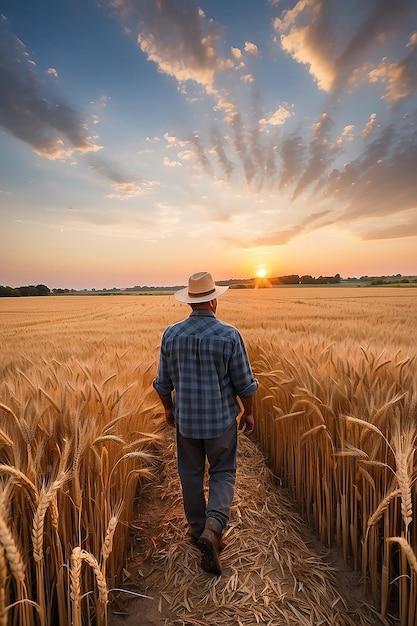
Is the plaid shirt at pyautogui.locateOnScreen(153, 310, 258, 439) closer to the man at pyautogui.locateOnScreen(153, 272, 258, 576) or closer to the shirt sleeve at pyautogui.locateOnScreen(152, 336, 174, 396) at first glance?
the man at pyautogui.locateOnScreen(153, 272, 258, 576)

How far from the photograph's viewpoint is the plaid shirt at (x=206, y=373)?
2.25m

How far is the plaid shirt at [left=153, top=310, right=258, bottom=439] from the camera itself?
7.38ft

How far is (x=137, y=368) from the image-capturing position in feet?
12.1

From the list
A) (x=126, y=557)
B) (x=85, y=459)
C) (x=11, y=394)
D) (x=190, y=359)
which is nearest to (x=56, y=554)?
(x=85, y=459)

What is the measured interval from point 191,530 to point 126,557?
443 mm

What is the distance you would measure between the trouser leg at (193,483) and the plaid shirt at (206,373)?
144 millimetres

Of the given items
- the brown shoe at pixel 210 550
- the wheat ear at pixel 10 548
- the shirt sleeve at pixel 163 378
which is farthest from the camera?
the shirt sleeve at pixel 163 378

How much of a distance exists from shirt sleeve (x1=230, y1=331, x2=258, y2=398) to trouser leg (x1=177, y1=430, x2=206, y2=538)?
46cm

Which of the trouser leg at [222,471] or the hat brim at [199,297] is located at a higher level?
the hat brim at [199,297]

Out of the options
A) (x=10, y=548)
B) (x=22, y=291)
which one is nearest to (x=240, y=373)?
(x=10, y=548)

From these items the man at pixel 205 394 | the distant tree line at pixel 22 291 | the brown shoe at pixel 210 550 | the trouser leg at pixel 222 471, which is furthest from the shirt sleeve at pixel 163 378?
the distant tree line at pixel 22 291

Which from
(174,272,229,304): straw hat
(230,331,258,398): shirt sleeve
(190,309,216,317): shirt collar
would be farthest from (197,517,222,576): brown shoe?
(174,272,229,304): straw hat

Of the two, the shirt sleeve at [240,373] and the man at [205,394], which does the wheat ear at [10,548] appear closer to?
the man at [205,394]

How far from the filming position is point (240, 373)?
230 centimetres
